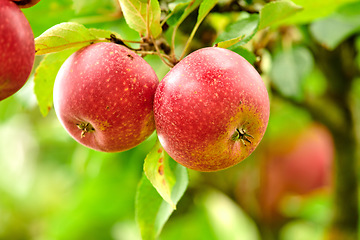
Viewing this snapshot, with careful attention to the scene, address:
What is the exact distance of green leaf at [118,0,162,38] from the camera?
0.59 m

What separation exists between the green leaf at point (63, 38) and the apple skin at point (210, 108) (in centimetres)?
12

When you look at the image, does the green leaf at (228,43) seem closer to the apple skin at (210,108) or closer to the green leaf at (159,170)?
the apple skin at (210,108)

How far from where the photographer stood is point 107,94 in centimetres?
54

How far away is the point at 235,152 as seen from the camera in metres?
0.55

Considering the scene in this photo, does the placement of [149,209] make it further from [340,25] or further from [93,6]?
[340,25]

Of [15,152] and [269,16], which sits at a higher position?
[269,16]

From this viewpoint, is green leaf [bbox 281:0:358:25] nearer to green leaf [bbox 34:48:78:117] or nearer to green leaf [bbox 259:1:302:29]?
green leaf [bbox 259:1:302:29]

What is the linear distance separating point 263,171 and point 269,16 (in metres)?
1.30

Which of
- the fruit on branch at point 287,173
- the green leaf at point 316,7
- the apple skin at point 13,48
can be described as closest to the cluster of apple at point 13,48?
the apple skin at point 13,48

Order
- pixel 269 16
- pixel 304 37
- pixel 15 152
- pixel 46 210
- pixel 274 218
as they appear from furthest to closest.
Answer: pixel 46 210, pixel 15 152, pixel 274 218, pixel 304 37, pixel 269 16

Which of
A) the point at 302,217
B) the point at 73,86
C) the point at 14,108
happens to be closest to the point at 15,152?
the point at 14,108

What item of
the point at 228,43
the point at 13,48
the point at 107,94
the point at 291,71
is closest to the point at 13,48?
the point at 13,48

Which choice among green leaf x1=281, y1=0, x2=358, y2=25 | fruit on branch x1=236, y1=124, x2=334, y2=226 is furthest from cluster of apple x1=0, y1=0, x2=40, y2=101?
fruit on branch x1=236, y1=124, x2=334, y2=226

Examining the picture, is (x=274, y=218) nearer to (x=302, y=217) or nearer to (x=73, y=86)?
(x=302, y=217)
